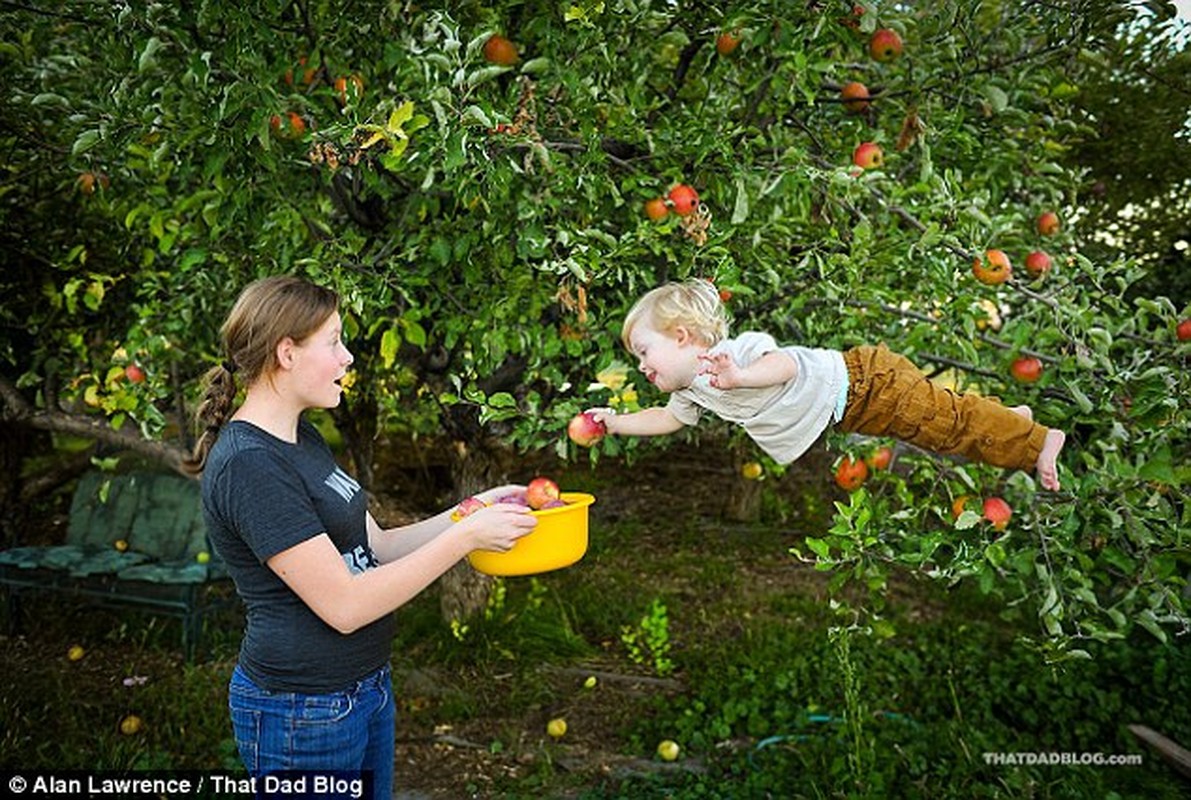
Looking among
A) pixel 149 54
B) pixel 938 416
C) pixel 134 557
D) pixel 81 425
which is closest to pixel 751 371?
pixel 938 416

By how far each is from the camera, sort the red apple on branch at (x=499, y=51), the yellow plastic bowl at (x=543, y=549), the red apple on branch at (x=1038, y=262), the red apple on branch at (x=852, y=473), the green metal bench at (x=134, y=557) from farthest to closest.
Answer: the green metal bench at (x=134, y=557) → the red apple on branch at (x=1038, y=262) → the red apple on branch at (x=852, y=473) → the red apple on branch at (x=499, y=51) → the yellow plastic bowl at (x=543, y=549)

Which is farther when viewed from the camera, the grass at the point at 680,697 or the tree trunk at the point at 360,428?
the tree trunk at the point at 360,428

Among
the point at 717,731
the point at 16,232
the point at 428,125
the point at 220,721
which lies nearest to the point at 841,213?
the point at 428,125

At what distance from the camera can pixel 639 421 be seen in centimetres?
296

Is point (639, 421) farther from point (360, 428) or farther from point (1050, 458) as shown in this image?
point (360, 428)

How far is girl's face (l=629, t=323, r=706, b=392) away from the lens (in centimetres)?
273

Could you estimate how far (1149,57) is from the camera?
4.09 metres

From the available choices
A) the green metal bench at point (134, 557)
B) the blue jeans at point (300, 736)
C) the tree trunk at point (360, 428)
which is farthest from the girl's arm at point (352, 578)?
the tree trunk at point (360, 428)

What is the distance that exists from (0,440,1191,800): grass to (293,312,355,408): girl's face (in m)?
1.60

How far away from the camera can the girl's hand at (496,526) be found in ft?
6.34

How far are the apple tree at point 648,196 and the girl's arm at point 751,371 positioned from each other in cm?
33

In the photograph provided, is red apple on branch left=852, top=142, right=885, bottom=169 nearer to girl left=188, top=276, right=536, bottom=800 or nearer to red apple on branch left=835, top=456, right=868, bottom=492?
red apple on branch left=835, top=456, right=868, bottom=492

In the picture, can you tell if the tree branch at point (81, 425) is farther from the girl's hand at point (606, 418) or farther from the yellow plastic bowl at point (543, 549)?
the yellow plastic bowl at point (543, 549)

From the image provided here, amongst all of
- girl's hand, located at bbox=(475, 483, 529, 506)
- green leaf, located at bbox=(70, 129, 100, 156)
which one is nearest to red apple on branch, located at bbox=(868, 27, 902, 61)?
girl's hand, located at bbox=(475, 483, 529, 506)
